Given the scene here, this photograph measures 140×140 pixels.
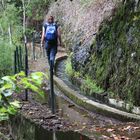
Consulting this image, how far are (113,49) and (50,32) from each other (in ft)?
7.39

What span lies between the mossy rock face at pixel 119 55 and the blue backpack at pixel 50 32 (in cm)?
200

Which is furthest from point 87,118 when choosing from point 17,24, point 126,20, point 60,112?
point 17,24

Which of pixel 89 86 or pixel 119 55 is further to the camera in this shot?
pixel 89 86

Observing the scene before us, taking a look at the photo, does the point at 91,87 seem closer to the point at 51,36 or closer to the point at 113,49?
the point at 113,49

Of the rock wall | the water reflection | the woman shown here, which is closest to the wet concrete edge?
the rock wall

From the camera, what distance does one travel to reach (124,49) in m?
11.1

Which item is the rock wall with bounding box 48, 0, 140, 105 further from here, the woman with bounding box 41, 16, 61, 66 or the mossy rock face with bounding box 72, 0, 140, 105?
the woman with bounding box 41, 16, 61, 66

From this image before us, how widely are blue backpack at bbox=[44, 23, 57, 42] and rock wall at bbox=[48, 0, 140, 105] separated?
202cm

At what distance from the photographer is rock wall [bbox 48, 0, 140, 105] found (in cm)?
1044

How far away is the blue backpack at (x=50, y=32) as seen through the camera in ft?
33.8

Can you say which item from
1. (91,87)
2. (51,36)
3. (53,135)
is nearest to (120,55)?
(91,87)

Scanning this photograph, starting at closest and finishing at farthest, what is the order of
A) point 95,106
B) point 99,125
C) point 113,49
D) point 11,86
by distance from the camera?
point 11,86, point 99,125, point 95,106, point 113,49

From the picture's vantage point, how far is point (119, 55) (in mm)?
11258

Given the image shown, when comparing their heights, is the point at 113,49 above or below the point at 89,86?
above
